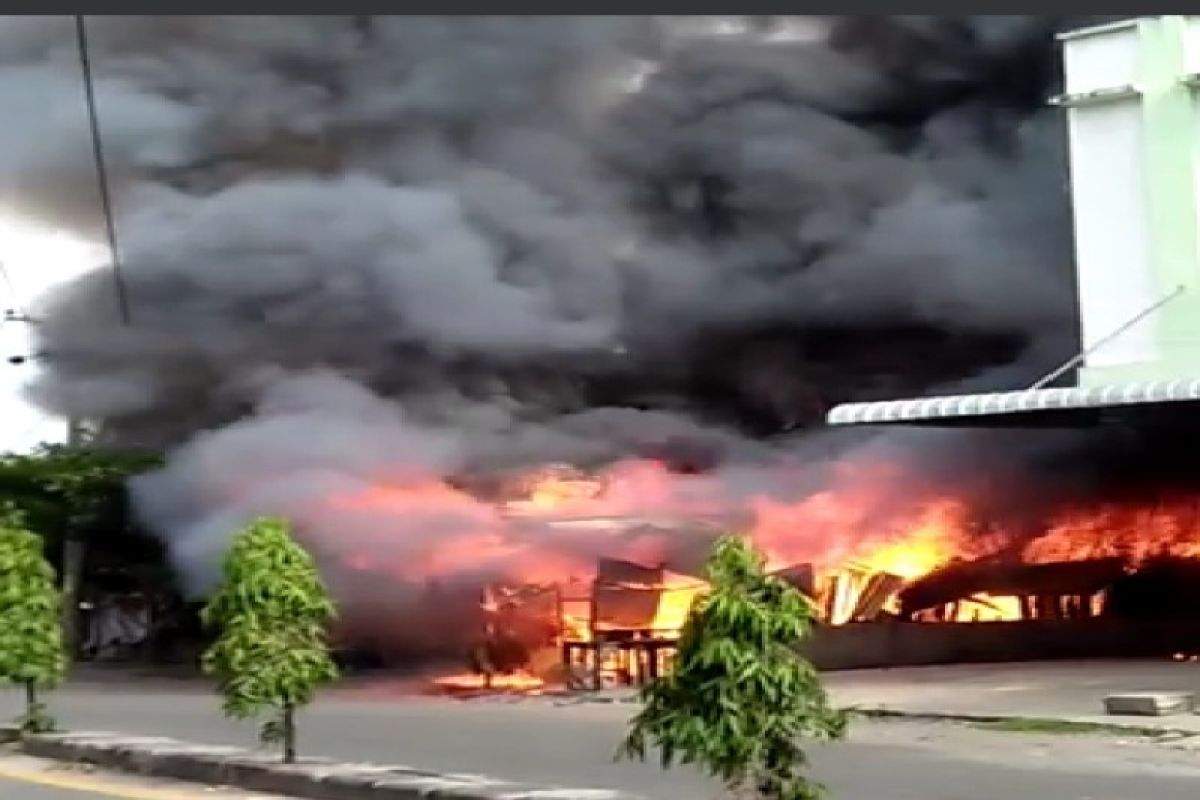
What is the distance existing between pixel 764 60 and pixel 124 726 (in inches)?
538

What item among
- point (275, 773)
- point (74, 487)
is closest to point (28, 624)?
point (275, 773)

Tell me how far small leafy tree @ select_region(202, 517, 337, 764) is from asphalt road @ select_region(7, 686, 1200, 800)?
1.07 metres

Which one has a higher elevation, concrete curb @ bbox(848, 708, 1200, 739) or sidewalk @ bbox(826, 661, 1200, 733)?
sidewalk @ bbox(826, 661, 1200, 733)

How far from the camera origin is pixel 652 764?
11156 mm

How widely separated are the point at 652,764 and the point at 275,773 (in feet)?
7.30

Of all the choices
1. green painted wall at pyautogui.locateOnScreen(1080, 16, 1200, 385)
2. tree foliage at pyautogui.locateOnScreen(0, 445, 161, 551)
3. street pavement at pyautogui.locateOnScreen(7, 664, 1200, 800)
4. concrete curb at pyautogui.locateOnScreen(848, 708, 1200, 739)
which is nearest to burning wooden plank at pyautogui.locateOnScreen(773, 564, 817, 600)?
street pavement at pyautogui.locateOnScreen(7, 664, 1200, 800)

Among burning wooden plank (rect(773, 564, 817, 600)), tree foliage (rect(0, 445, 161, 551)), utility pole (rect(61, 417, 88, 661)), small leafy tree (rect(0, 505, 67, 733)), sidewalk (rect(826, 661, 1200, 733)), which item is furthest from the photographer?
utility pole (rect(61, 417, 88, 661))

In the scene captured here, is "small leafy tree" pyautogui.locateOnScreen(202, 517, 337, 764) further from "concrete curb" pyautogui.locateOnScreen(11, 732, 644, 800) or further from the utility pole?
the utility pole

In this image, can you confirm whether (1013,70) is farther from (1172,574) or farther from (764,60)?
(1172,574)

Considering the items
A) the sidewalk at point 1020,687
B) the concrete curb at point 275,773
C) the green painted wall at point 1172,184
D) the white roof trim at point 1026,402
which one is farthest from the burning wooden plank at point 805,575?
the concrete curb at point 275,773

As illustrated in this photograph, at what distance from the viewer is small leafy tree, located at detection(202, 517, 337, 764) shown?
35.0 feet

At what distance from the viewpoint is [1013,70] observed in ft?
84.3

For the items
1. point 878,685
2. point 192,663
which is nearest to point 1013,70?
point 878,685

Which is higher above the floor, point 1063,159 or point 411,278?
point 1063,159
